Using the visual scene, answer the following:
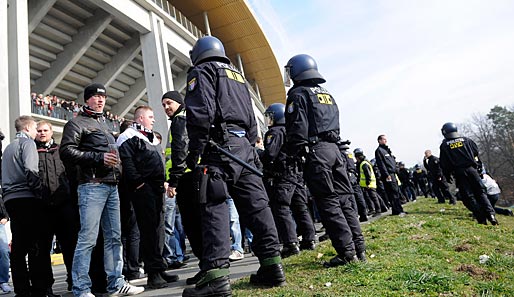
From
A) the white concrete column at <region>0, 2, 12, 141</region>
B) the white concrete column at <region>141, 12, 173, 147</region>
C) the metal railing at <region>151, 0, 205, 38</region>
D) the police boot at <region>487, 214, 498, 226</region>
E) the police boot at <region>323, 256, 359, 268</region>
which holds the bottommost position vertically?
the police boot at <region>487, 214, 498, 226</region>

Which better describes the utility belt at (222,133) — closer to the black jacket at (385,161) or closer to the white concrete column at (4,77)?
the black jacket at (385,161)

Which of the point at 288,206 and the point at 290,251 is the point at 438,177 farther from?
the point at 290,251

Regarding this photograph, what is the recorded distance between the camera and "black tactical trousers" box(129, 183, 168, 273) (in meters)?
3.77

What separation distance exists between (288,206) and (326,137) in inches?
59.0

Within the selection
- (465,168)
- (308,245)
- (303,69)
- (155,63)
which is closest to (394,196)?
(465,168)

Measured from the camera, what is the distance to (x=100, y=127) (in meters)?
3.64

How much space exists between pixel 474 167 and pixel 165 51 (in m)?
15.4

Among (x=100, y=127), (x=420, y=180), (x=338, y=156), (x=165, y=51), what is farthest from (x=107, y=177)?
(x=420, y=180)

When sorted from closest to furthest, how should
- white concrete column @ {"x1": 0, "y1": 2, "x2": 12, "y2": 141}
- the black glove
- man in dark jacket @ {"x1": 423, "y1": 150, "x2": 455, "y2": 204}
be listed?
the black glove → white concrete column @ {"x1": 0, "y1": 2, "x2": 12, "y2": 141} → man in dark jacket @ {"x1": 423, "y1": 150, "x2": 455, "y2": 204}

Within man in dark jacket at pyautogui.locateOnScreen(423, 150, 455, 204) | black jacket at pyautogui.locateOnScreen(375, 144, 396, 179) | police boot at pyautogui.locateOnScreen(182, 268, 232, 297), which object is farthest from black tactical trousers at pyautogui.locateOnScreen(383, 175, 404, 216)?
police boot at pyautogui.locateOnScreen(182, 268, 232, 297)

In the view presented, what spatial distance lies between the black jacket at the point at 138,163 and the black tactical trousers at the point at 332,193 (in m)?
1.61

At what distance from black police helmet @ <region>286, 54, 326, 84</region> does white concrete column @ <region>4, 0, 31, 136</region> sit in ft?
33.2

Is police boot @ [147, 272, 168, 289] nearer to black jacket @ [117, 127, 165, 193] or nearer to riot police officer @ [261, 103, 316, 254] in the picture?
black jacket @ [117, 127, 165, 193]

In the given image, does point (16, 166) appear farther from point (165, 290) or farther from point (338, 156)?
point (338, 156)
